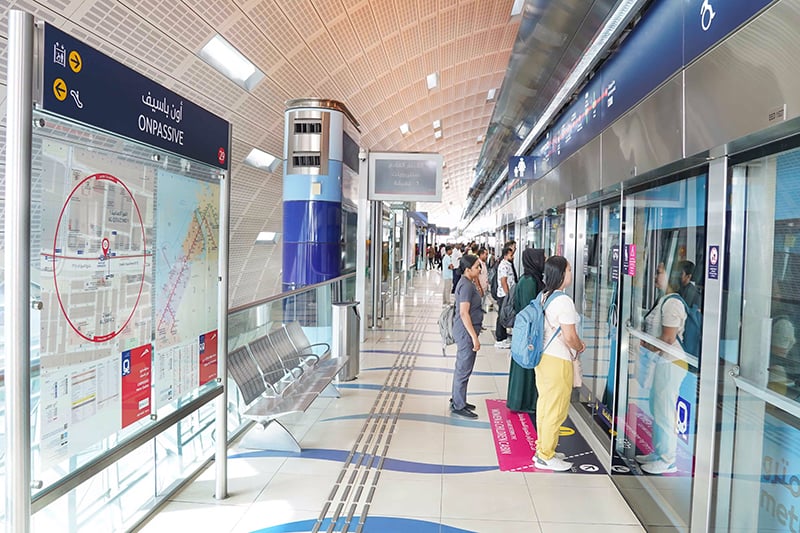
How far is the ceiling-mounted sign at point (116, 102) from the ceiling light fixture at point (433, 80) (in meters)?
13.5

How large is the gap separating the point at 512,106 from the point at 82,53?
5.77 m

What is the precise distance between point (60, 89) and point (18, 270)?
64 cm

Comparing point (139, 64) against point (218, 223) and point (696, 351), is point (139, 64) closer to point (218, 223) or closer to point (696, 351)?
point (218, 223)

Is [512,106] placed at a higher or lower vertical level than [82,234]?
higher

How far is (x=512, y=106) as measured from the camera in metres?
7.08

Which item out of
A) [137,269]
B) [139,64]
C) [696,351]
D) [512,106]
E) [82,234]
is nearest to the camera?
[82,234]

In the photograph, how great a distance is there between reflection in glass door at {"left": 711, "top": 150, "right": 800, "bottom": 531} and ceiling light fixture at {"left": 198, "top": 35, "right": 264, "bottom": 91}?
7719 millimetres

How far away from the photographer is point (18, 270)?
1.85 m

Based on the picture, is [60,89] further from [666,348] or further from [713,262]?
[666,348]

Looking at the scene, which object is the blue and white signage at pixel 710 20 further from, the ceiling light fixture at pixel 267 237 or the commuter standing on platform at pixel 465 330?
the ceiling light fixture at pixel 267 237

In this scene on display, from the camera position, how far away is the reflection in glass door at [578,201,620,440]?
15.3ft

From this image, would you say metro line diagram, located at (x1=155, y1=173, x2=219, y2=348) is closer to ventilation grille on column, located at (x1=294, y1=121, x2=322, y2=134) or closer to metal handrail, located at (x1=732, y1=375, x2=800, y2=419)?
metal handrail, located at (x1=732, y1=375, x2=800, y2=419)

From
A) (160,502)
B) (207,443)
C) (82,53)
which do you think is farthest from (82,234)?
(207,443)

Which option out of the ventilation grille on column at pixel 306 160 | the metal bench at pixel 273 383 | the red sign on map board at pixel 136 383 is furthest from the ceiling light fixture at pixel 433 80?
the red sign on map board at pixel 136 383
